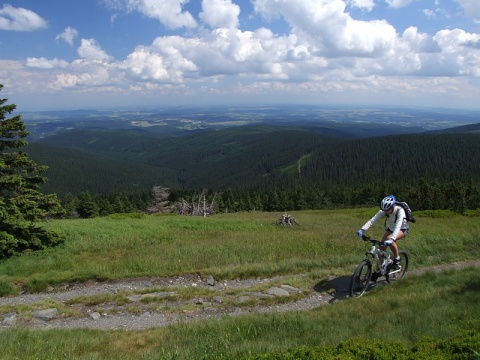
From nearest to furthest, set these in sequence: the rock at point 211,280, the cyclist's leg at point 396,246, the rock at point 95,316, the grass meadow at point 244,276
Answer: the grass meadow at point 244,276
the rock at point 95,316
the cyclist's leg at point 396,246
the rock at point 211,280

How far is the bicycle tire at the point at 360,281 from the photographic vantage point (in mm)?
9102

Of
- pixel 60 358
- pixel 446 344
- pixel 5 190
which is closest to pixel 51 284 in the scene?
pixel 5 190

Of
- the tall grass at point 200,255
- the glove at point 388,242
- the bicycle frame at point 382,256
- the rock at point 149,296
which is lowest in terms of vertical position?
the tall grass at point 200,255

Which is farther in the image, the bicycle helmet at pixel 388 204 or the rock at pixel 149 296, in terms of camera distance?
the rock at pixel 149 296

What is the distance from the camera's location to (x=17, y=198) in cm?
1497

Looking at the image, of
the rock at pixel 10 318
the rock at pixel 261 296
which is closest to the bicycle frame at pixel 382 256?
the rock at pixel 261 296

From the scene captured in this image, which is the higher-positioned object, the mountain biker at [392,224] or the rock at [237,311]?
the mountain biker at [392,224]

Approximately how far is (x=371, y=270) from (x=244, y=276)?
172 inches

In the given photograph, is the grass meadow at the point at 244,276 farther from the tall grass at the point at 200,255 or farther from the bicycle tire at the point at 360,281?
the bicycle tire at the point at 360,281

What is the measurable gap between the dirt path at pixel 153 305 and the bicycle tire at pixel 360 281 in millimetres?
472

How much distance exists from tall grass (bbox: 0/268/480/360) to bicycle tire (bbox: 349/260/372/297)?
1.03m

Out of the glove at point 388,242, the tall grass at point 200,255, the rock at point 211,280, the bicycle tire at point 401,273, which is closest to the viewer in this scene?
the glove at point 388,242

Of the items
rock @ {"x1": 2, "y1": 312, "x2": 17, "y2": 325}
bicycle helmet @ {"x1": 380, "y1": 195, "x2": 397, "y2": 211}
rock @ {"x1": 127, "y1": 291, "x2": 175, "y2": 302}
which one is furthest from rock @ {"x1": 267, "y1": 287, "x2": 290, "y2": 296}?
rock @ {"x1": 2, "y1": 312, "x2": 17, "y2": 325}

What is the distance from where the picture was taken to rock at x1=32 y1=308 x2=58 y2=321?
8.70 m
